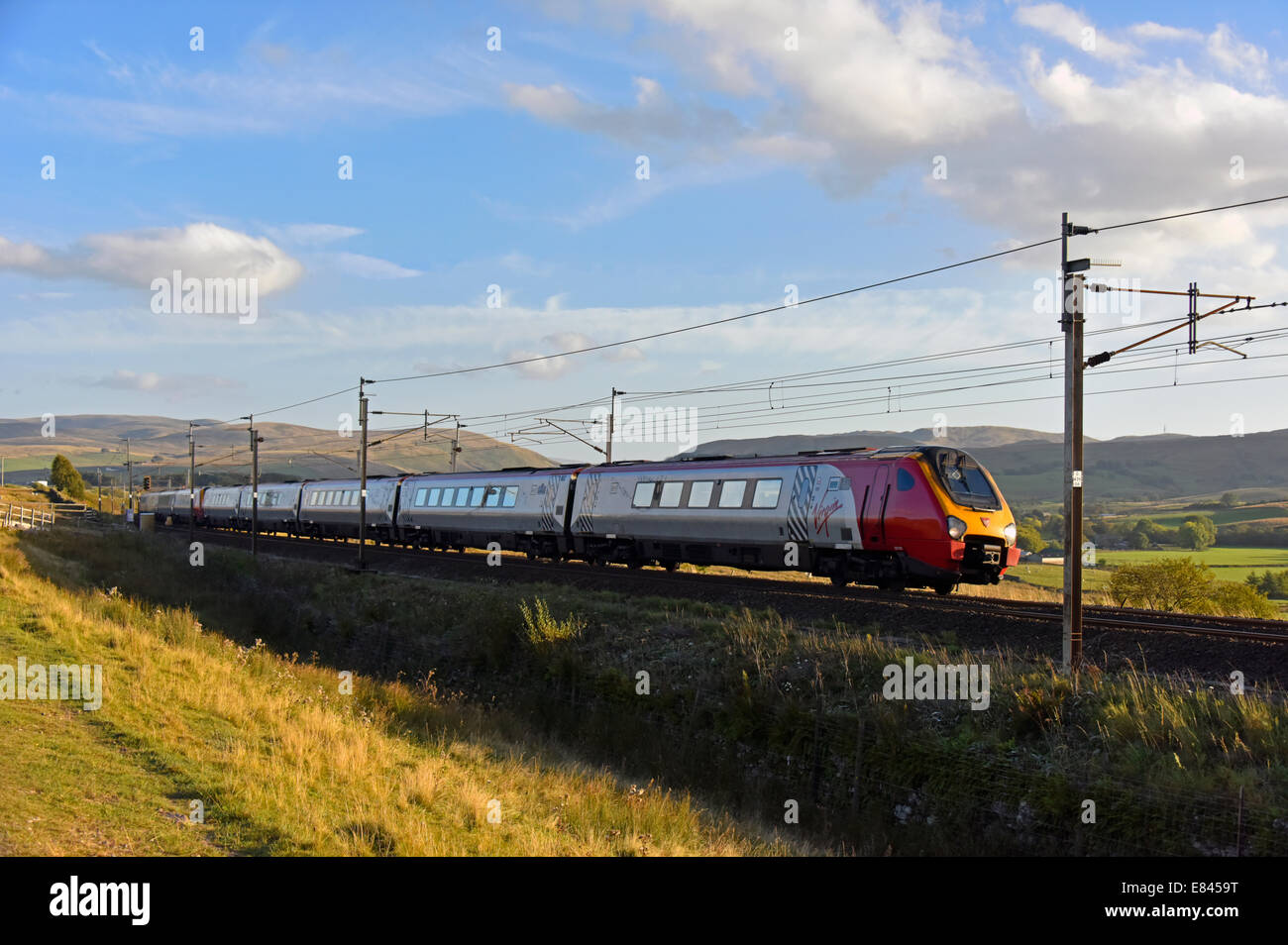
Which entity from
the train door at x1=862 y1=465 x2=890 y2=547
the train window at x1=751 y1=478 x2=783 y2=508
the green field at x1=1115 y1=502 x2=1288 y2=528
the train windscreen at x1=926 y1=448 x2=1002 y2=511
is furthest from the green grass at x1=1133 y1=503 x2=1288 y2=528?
the train door at x1=862 y1=465 x2=890 y2=547

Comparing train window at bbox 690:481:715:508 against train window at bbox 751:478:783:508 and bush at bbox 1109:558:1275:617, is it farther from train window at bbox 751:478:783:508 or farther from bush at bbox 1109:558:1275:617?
bush at bbox 1109:558:1275:617

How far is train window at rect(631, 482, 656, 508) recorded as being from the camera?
1096 inches

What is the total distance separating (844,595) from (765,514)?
11.3ft

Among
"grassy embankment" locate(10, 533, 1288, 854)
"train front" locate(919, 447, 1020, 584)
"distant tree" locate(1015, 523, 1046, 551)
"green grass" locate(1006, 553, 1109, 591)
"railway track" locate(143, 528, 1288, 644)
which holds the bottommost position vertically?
"green grass" locate(1006, 553, 1109, 591)

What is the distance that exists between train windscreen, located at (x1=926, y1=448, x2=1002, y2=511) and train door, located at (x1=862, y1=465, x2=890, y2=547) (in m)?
1.09

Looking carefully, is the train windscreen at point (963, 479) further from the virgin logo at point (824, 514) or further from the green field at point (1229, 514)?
the green field at point (1229, 514)

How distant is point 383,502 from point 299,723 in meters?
34.6

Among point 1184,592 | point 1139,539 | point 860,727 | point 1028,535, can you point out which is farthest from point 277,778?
point 1139,539

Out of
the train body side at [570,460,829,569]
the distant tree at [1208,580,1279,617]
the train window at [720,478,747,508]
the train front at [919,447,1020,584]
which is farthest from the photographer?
the distant tree at [1208,580,1279,617]

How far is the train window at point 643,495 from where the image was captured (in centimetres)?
2783

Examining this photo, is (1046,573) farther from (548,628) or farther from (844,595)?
(548,628)

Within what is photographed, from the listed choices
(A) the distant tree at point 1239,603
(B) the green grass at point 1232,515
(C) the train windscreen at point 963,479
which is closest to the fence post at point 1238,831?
(C) the train windscreen at point 963,479

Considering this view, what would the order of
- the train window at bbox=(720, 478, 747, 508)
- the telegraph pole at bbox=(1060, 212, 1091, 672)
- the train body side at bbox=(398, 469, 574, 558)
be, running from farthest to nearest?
the train body side at bbox=(398, 469, 574, 558)
the train window at bbox=(720, 478, 747, 508)
the telegraph pole at bbox=(1060, 212, 1091, 672)

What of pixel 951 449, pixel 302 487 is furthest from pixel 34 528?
pixel 951 449
